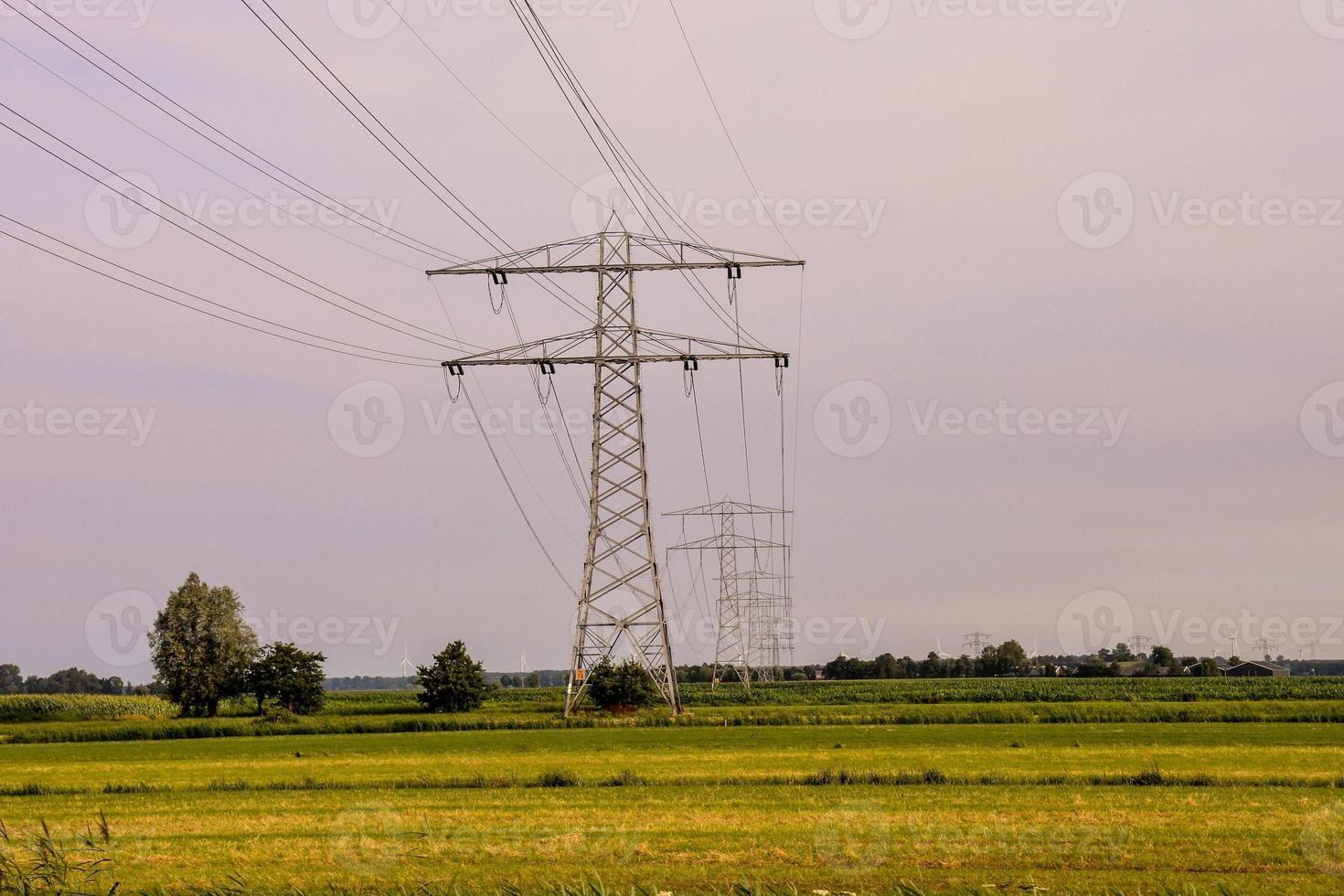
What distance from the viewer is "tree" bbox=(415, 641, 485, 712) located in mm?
100062

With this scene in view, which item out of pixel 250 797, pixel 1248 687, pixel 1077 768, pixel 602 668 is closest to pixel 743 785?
pixel 1077 768

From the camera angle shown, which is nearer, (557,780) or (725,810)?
(725,810)

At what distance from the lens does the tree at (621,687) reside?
278 ft

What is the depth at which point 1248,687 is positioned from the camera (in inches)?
5138

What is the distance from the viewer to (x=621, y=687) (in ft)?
278

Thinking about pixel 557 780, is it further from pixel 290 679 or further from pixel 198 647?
pixel 198 647

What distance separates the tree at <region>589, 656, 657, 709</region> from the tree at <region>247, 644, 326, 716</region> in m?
31.4

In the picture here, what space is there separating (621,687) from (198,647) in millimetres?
64697

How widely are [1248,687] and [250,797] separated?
11668 cm

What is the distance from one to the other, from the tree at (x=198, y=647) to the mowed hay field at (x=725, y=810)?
63.8 m

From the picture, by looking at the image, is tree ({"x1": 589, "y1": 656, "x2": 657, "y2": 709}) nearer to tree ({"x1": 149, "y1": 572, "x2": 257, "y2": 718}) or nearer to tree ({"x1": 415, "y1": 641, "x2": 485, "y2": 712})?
tree ({"x1": 415, "y1": 641, "x2": 485, "y2": 712})

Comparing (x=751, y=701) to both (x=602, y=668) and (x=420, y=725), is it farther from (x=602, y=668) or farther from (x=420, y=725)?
(x=420, y=725)

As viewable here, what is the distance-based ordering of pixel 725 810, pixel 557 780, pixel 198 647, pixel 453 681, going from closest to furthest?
pixel 725 810
pixel 557 780
pixel 453 681
pixel 198 647

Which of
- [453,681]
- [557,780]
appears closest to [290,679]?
[453,681]
